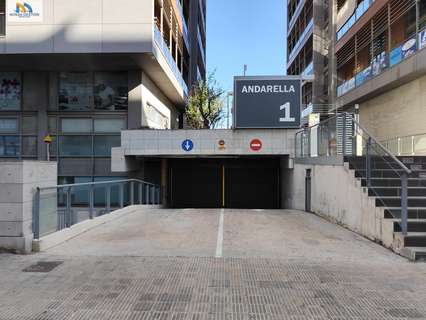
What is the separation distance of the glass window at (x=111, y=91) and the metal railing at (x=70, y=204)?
893cm

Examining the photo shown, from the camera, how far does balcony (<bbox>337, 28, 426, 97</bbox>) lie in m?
19.2

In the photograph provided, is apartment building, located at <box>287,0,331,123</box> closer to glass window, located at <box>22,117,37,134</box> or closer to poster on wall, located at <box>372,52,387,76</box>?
poster on wall, located at <box>372,52,387,76</box>

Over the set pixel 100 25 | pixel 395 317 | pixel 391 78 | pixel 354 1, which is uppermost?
pixel 354 1

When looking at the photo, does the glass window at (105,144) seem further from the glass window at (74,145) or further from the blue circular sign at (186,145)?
the blue circular sign at (186,145)

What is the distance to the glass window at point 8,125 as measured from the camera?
22.6m

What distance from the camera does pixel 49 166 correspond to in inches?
330

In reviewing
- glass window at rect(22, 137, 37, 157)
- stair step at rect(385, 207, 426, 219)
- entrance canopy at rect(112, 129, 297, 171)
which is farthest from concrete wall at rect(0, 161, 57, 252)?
glass window at rect(22, 137, 37, 157)

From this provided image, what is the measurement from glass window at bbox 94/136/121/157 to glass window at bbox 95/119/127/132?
387 millimetres

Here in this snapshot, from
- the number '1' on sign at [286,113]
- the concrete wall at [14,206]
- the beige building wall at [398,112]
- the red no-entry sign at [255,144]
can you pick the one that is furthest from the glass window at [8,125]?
the beige building wall at [398,112]

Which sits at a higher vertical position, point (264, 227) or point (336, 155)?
point (336, 155)

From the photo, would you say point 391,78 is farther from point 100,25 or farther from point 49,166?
point 49,166

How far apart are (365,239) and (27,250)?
6.17 metres

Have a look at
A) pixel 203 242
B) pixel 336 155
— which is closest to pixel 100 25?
pixel 336 155

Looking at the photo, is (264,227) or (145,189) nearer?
(264,227)
